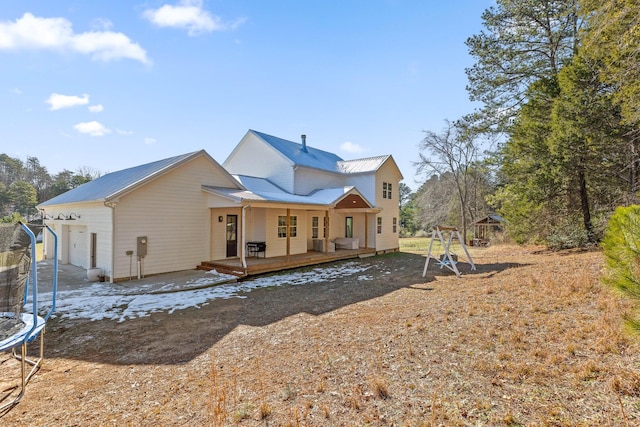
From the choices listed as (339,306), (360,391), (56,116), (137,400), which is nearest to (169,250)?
(339,306)

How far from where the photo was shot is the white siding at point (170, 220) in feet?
31.9

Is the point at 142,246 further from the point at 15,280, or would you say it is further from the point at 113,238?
the point at 15,280

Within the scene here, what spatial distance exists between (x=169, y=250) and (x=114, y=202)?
2410 millimetres

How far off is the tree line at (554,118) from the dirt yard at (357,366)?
25.6 ft

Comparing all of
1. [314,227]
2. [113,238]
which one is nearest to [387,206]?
[314,227]

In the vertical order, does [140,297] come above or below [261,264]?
below

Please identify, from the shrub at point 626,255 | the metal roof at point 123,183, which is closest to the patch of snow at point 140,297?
the metal roof at point 123,183

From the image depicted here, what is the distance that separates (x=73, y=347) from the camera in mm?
4852

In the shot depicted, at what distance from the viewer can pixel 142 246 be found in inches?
394

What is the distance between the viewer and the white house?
999 centimetres

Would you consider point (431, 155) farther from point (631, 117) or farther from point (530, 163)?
point (631, 117)

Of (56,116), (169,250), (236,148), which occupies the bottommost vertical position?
(169,250)

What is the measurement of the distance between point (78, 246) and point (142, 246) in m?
5.18

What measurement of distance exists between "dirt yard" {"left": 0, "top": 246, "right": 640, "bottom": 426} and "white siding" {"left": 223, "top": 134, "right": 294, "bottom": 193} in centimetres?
1021
